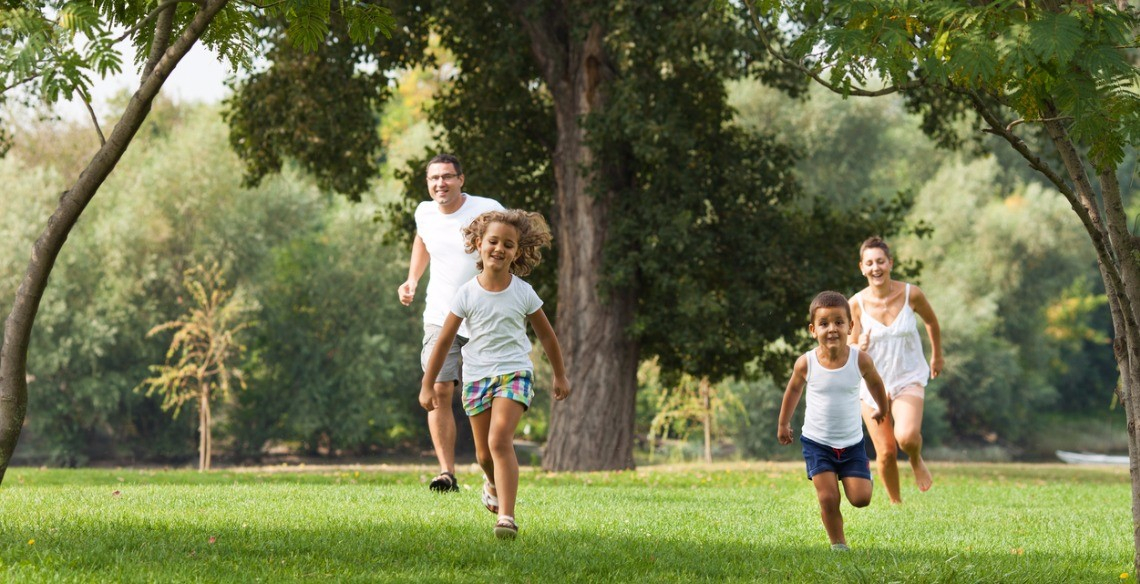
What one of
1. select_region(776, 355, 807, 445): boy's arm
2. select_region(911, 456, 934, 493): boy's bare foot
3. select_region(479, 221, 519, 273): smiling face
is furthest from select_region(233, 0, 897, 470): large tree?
select_region(479, 221, 519, 273): smiling face

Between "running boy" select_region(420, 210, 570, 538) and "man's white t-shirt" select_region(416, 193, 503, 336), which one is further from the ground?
"man's white t-shirt" select_region(416, 193, 503, 336)

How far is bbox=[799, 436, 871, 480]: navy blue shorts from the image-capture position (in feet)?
25.2

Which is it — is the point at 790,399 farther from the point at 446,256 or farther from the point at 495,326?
the point at 446,256

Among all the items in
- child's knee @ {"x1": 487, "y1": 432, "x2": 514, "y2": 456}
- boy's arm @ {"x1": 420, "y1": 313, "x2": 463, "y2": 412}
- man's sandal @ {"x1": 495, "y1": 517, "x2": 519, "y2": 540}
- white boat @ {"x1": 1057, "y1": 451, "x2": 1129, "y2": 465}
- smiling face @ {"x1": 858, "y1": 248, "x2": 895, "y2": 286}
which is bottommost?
white boat @ {"x1": 1057, "y1": 451, "x2": 1129, "y2": 465}

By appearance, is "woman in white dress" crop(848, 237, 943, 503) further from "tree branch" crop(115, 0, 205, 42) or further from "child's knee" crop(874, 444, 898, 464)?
"tree branch" crop(115, 0, 205, 42)

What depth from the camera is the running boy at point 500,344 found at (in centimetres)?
737

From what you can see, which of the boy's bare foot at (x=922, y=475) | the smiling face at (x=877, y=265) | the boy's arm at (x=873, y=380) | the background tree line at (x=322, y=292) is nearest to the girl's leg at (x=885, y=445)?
the boy's bare foot at (x=922, y=475)

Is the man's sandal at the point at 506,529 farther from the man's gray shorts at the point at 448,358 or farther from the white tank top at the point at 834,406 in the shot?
the man's gray shorts at the point at 448,358

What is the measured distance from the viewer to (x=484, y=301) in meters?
7.49

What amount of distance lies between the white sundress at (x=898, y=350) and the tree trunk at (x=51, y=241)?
6.60m

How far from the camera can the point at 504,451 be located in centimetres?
735

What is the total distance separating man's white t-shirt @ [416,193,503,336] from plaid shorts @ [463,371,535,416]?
6.92 feet

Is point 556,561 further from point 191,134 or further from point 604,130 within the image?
point 191,134

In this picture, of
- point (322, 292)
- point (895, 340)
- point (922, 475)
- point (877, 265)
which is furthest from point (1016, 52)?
point (322, 292)
